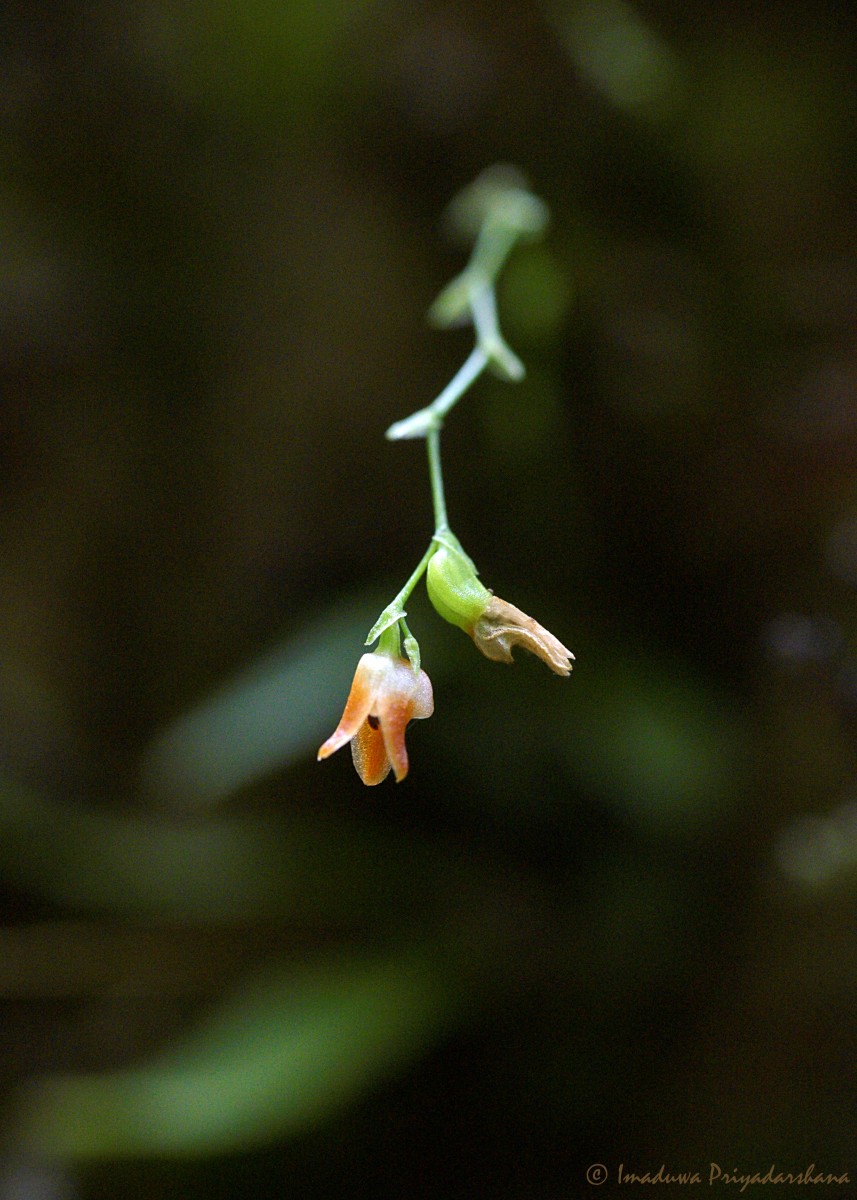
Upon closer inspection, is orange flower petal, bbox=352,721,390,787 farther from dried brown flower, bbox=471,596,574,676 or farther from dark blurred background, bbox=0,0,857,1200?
dark blurred background, bbox=0,0,857,1200

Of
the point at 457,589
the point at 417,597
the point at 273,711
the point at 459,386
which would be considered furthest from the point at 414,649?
the point at 417,597

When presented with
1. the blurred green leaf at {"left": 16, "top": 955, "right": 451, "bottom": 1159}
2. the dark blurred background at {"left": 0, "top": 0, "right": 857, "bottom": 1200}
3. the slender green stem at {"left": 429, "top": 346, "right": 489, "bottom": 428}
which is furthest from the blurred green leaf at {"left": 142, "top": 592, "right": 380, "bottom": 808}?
the slender green stem at {"left": 429, "top": 346, "right": 489, "bottom": 428}

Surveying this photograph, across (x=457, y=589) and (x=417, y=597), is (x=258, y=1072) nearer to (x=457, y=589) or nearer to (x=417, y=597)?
(x=417, y=597)

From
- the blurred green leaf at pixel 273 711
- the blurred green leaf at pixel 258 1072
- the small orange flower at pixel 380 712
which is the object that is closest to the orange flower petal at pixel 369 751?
the small orange flower at pixel 380 712

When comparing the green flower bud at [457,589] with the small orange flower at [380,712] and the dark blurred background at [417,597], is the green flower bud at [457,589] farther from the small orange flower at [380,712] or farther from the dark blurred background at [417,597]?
the dark blurred background at [417,597]

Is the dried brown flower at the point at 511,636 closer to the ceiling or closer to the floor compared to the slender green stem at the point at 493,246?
closer to the floor

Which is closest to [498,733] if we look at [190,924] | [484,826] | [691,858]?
[484,826]

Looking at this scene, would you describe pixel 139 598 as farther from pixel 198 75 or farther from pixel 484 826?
pixel 198 75
